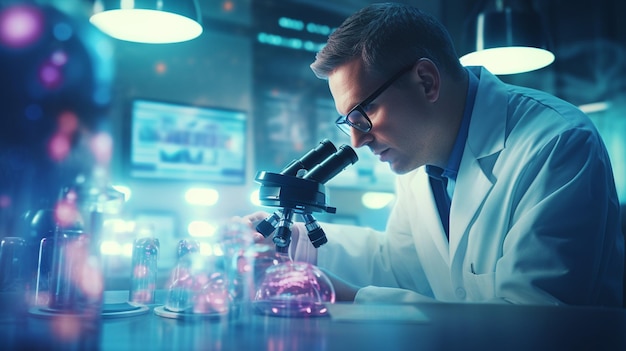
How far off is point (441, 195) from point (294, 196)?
2.61 feet

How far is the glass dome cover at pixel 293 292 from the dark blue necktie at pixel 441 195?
34.9 inches

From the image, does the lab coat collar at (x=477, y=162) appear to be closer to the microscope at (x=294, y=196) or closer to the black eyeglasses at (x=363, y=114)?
the black eyeglasses at (x=363, y=114)

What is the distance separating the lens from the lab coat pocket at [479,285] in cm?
131

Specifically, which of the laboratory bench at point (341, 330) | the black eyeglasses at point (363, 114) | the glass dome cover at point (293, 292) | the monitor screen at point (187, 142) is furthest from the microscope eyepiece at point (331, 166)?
the monitor screen at point (187, 142)

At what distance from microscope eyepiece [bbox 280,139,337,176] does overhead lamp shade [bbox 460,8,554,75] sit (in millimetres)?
1235

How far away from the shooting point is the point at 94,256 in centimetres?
94

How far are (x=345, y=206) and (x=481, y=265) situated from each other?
2.97 metres

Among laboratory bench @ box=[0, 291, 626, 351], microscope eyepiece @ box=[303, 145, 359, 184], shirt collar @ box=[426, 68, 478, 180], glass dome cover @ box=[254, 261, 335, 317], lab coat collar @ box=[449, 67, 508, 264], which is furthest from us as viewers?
shirt collar @ box=[426, 68, 478, 180]

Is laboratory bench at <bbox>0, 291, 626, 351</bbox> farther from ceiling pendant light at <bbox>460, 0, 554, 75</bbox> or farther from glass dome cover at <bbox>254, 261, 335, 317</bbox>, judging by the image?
ceiling pendant light at <bbox>460, 0, 554, 75</bbox>

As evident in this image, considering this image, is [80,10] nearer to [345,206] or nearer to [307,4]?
[307,4]

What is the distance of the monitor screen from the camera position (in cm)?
360

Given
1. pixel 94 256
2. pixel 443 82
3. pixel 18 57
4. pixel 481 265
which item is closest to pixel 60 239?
pixel 94 256

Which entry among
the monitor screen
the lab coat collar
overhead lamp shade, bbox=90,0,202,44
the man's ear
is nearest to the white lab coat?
the lab coat collar

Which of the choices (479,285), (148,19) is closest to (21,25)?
(148,19)
